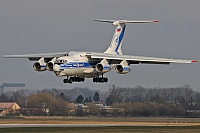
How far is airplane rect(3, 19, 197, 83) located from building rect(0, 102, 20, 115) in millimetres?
26722

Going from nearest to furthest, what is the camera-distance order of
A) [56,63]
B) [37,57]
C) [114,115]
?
[56,63], [37,57], [114,115]

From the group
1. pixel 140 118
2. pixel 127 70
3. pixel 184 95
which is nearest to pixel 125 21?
pixel 127 70

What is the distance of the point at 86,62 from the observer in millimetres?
68875

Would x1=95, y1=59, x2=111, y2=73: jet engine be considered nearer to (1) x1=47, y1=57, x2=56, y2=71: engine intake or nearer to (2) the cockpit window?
(2) the cockpit window

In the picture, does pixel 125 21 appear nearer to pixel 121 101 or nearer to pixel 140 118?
pixel 140 118

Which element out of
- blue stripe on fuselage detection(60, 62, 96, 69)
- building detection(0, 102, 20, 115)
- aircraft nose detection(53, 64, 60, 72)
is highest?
blue stripe on fuselage detection(60, 62, 96, 69)

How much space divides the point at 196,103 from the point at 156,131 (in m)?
42.3

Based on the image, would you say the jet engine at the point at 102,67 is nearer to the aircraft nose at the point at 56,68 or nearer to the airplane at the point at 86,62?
the airplane at the point at 86,62

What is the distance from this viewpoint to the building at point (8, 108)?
98188 millimetres

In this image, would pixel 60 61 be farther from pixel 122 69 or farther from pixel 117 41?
pixel 117 41

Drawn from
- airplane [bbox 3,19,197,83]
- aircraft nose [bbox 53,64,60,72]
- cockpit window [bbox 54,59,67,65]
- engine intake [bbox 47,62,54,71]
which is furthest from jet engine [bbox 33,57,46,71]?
aircraft nose [bbox 53,64,60,72]

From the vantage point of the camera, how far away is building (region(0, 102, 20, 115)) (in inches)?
3866

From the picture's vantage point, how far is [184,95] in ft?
356

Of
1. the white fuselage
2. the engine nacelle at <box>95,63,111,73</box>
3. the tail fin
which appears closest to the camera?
the white fuselage
